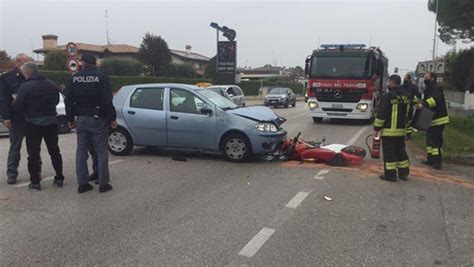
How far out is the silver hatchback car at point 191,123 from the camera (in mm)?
8695

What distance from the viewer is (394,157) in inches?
289

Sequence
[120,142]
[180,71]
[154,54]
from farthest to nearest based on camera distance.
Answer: [180,71] → [154,54] → [120,142]

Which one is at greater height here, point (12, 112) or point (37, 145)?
point (12, 112)

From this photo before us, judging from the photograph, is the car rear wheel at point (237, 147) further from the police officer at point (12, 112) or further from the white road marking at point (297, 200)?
the police officer at point (12, 112)

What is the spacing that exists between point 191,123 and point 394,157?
3.84 m

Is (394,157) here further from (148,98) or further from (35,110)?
(35,110)

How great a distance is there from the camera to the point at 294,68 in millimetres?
156375

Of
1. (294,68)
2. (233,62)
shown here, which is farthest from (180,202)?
(294,68)

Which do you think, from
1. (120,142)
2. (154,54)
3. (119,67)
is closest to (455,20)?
(120,142)

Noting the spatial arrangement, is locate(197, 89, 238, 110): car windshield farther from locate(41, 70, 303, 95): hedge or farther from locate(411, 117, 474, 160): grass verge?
locate(41, 70, 303, 95): hedge

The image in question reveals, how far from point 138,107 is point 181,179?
2625 mm

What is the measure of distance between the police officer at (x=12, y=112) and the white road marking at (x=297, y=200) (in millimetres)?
4342

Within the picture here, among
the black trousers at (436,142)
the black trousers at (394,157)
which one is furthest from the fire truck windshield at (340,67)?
the black trousers at (394,157)

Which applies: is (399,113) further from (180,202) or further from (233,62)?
(233,62)
